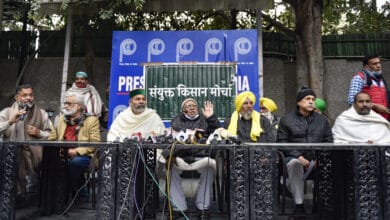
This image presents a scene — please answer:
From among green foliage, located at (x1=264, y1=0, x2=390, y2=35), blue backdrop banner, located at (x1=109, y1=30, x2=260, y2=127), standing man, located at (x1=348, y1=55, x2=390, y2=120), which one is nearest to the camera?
standing man, located at (x1=348, y1=55, x2=390, y2=120)

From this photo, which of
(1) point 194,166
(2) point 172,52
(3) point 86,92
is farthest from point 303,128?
(3) point 86,92

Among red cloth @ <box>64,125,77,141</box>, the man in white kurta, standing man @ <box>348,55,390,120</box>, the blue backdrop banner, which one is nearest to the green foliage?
the blue backdrop banner

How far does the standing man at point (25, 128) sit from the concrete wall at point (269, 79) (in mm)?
3878

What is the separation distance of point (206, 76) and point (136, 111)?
2109 mm

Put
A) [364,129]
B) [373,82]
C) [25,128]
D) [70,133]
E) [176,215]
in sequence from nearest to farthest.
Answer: [176,215] → [364,129] → [25,128] → [70,133] → [373,82]

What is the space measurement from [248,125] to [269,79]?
4243 mm

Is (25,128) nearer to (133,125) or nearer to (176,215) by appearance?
(133,125)

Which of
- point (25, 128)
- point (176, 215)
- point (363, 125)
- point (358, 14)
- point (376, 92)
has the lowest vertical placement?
point (176, 215)

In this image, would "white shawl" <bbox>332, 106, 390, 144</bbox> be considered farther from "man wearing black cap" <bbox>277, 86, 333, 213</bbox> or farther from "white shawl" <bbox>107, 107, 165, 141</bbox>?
"white shawl" <bbox>107, 107, 165, 141</bbox>

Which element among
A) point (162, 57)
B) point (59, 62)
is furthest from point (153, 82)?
point (59, 62)

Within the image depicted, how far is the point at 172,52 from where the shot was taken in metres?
5.93

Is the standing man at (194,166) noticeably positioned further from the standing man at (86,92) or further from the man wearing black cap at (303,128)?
the standing man at (86,92)

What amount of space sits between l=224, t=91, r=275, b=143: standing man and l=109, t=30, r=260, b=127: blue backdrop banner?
68.9 inches

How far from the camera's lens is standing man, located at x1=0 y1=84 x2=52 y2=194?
12.1ft
